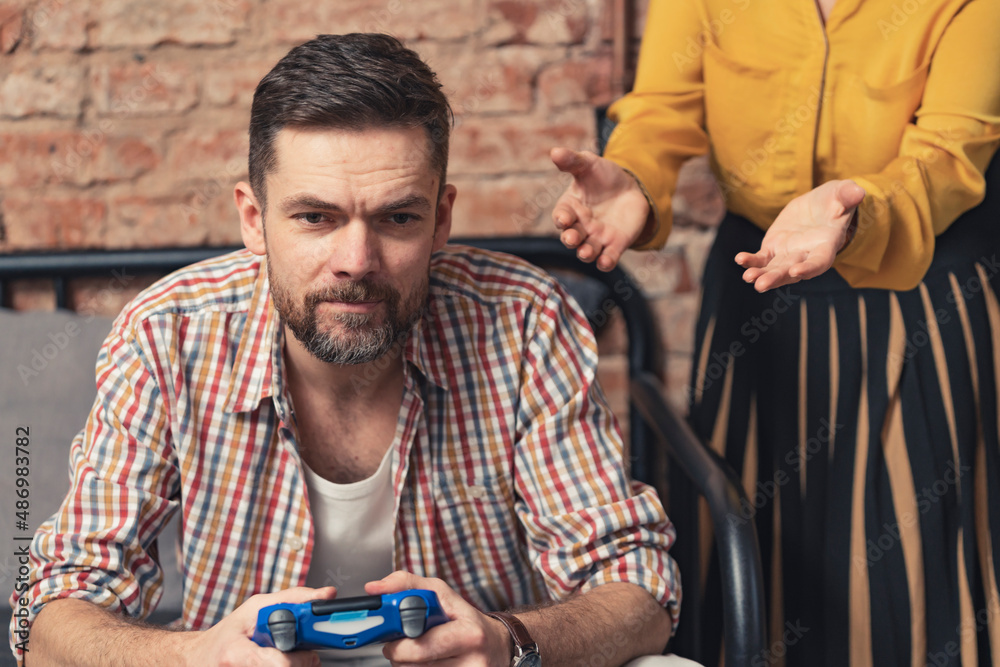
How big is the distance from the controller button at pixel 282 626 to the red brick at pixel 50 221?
1007mm

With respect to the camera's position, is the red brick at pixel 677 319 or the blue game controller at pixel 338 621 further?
the red brick at pixel 677 319

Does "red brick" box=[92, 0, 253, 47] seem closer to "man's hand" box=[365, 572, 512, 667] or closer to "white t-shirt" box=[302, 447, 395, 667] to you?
"white t-shirt" box=[302, 447, 395, 667]

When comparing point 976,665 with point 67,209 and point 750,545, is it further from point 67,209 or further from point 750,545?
point 67,209

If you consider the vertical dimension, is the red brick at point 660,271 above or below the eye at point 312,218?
below

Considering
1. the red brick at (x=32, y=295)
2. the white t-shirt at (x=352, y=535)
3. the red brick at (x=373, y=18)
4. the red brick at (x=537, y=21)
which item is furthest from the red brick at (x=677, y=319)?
the red brick at (x=32, y=295)

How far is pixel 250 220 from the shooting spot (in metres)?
1.04

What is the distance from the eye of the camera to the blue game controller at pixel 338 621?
0.73 m

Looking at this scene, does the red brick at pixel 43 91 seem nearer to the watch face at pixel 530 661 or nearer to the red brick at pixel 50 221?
the red brick at pixel 50 221

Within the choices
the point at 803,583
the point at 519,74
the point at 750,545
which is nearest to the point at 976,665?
the point at 803,583

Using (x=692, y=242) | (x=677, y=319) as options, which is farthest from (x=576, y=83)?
(x=677, y=319)

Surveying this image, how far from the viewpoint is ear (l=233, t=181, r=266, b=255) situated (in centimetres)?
103

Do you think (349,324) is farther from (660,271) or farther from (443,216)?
(660,271)

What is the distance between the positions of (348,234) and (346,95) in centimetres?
15

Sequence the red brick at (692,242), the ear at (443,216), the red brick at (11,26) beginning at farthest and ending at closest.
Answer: the red brick at (692,242) → the red brick at (11,26) → the ear at (443,216)
